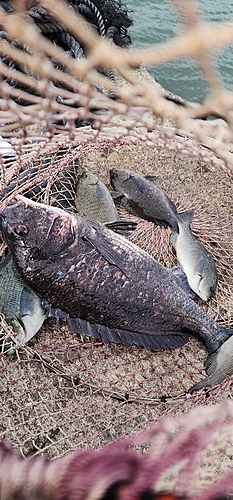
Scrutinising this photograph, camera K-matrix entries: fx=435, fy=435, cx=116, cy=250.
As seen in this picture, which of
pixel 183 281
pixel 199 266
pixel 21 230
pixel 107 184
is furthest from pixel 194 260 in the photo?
pixel 21 230

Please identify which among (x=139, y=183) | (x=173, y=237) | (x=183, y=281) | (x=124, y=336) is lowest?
(x=124, y=336)

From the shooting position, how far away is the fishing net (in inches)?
40.4

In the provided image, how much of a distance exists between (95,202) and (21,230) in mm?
941

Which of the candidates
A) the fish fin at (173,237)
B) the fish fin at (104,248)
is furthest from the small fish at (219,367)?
the fish fin at (173,237)

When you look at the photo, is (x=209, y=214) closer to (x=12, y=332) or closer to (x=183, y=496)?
(x=12, y=332)

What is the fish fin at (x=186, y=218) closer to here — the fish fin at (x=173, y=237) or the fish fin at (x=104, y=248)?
the fish fin at (x=173, y=237)

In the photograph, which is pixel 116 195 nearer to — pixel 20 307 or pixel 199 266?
pixel 199 266

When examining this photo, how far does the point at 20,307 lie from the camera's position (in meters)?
2.99

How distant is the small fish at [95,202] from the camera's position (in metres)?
3.65

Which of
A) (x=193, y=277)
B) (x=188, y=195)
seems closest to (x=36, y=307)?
(x=193, y=277)

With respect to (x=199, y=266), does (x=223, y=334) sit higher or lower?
lower

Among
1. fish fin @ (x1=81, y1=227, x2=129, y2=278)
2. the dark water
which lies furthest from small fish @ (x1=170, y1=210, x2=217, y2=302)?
the dark water

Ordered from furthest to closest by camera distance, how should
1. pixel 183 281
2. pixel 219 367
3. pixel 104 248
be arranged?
pixel 183 281
pixel 104 248
pixel 219 367

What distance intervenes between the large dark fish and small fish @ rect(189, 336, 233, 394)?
17 cm
